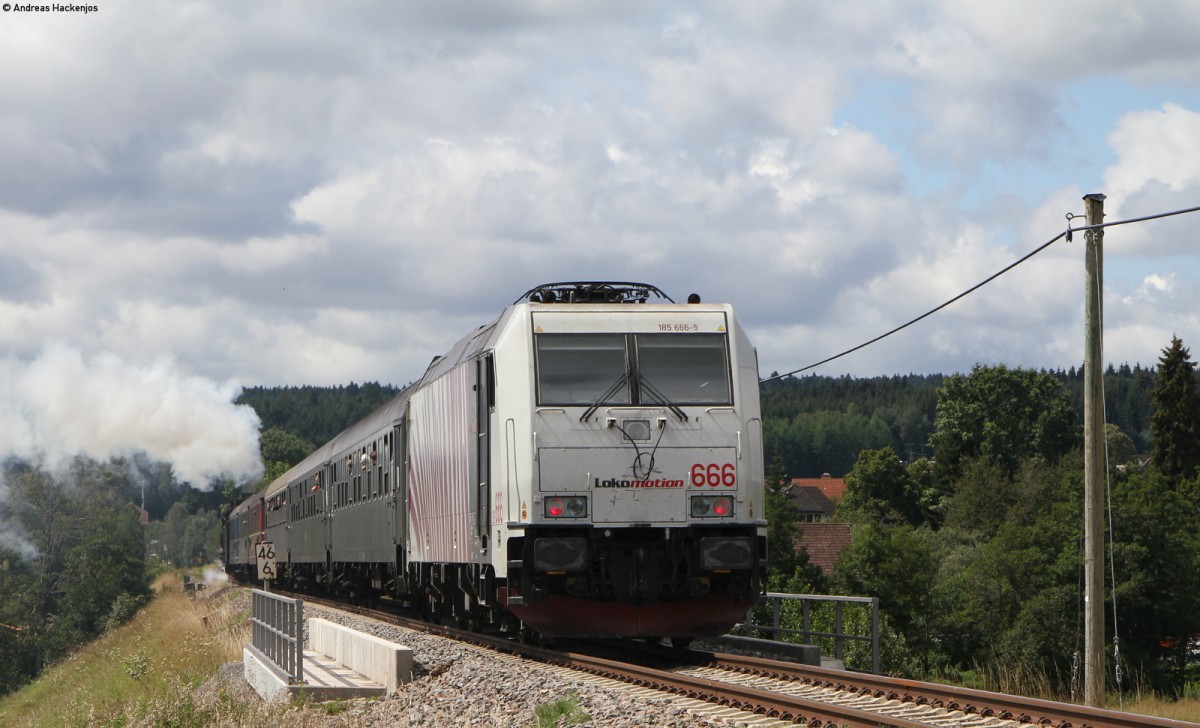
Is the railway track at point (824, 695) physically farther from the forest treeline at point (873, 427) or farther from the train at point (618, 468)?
the forest treeline at point (873, 427)

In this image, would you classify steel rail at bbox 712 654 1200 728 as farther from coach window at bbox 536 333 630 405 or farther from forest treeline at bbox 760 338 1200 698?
forest treeline at bbox 760 338 1200 698

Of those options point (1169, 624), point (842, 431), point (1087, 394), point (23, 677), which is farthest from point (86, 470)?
point (842, 431)

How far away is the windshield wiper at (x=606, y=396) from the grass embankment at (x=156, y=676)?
171 inches

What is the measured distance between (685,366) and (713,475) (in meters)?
1.14

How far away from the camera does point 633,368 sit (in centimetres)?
1464

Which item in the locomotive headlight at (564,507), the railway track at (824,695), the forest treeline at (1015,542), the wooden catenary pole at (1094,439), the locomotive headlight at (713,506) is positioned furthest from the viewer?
the forest treeline at (1015,542)

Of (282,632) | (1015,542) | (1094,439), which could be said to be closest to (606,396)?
(282,632)

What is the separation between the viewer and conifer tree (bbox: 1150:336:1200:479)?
8038cm

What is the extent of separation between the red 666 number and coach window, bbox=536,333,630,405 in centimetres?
96

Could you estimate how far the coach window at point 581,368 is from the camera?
14.4m

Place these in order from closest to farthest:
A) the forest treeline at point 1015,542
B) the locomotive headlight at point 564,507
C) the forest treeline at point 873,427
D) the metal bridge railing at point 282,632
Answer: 1. the locomotive headlight at point 564,507
2. the metal bridge railing at point 282,632
3. the forest treeline at point 1015,542
4. the forest treeline at point 873,427

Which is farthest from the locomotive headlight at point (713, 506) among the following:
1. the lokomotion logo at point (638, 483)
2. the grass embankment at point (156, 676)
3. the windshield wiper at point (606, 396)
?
the grass embankment at point (156, 676)

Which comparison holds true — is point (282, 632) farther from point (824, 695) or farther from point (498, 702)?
point (824, 695)

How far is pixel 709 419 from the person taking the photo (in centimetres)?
1452
